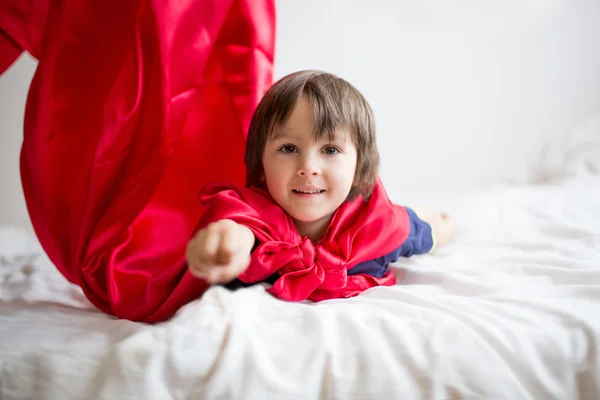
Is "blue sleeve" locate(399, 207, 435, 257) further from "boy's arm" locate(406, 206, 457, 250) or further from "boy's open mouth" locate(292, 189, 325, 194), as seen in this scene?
"boy's open mouth" locate(292, 189, 325, 194)

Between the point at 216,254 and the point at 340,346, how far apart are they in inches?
6.7

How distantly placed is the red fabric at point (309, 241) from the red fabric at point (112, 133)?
4.2 inches

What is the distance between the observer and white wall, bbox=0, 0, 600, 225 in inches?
54.1

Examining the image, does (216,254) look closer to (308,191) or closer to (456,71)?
(308,191)

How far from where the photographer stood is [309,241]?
29.2 inches

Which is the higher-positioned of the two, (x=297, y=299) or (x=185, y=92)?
(x=185, y=92)

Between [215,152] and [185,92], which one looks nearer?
[185,92]

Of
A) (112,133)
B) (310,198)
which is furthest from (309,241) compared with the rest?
(112,133)

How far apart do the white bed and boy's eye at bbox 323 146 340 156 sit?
22 centimetres

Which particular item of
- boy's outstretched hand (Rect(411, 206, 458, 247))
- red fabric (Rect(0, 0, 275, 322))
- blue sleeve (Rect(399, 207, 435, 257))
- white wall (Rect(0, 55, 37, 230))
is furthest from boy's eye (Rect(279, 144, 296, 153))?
white wall (Rect(0, 55, 37, 230))

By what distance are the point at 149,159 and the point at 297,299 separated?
0.31 meters

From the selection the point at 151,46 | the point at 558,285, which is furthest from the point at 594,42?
the point at 151,46

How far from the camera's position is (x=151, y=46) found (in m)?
0.72

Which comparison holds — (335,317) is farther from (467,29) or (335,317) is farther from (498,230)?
(467,29)
